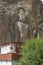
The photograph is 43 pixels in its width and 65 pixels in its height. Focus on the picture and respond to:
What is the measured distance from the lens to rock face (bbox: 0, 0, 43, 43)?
40.4 m

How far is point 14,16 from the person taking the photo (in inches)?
1633

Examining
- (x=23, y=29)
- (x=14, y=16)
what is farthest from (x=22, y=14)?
(x=23, y=29)

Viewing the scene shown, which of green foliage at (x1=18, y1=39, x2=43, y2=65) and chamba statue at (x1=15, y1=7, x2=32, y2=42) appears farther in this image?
chamba statue at (x1=15, y1=7, x2=32, y2=42)

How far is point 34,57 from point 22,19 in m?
22.8

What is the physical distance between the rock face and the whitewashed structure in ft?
47.6

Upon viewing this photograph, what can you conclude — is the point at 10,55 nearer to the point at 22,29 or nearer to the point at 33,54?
the point at 33,54

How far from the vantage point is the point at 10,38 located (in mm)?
40250

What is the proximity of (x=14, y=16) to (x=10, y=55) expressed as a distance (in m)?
20.8

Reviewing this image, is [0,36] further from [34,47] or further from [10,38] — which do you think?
[34,47]

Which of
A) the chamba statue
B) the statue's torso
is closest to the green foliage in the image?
the chamba statue

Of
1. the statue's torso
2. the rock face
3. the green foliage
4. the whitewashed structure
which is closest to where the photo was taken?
the green foliage

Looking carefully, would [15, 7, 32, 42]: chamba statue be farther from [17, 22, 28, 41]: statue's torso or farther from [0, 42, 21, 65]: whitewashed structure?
[0, 42, 21, 65]: whitewashed structure

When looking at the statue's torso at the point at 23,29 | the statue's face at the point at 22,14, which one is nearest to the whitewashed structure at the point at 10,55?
the statue's torso at the point at 23,29

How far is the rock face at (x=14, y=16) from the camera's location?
1592 inches
